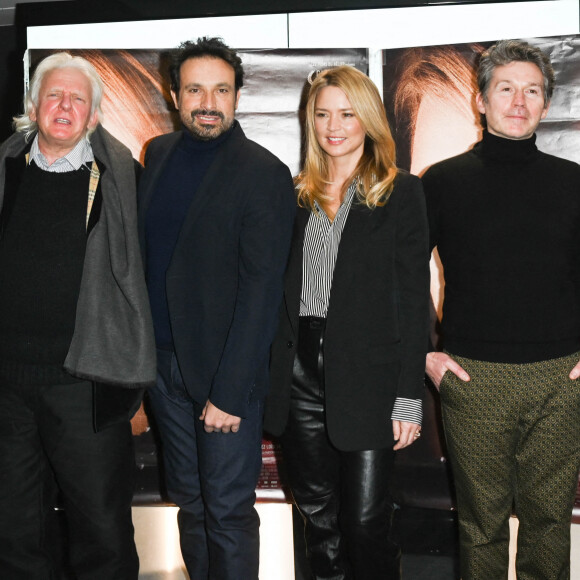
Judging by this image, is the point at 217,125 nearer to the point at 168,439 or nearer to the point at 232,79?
the point at 232,79

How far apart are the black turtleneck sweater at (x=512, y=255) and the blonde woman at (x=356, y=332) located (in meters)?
0.21

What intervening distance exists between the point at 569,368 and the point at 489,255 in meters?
0.43

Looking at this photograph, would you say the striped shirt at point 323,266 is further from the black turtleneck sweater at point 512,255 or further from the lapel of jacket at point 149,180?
the lapel of jacket at point 149,180

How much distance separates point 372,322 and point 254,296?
37 centimetres

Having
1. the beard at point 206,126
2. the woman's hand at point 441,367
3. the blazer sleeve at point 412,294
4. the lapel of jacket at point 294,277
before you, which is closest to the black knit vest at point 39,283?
the beard at point 206,126

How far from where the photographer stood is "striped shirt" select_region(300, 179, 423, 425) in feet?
7.17

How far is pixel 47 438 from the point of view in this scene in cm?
217

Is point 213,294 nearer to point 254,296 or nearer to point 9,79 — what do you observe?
point 254,296

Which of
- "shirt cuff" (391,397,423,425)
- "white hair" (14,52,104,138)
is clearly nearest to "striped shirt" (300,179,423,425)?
"shirt cuff" (391,397,423,425)

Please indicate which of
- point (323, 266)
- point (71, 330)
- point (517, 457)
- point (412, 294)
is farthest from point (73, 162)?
point (517, 457)

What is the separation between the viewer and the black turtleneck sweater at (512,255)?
2.26 m

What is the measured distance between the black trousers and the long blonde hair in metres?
0.93

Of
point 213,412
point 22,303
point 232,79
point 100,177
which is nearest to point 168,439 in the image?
point 213,412

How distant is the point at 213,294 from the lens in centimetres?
211
